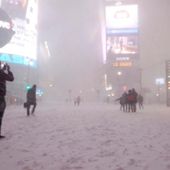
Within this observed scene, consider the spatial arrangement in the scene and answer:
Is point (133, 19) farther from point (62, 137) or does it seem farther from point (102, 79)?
point (62, 137)

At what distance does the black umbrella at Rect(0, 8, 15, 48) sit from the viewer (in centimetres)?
6216

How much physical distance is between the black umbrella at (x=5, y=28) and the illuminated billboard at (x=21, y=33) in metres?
2.26

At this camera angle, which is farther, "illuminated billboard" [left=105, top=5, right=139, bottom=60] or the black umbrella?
"illuminated billboard" [left=105, top=5, right=139, bottom=60]

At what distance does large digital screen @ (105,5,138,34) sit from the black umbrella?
142 ft

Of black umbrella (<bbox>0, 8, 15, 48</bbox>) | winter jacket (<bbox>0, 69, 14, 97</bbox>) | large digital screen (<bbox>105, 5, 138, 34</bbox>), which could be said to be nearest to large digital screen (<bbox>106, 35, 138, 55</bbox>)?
large digital screen (<bbox>105, 5, 138, 34</bbox>)

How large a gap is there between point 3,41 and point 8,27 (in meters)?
4.53

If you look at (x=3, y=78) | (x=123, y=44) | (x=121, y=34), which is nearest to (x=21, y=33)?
(x=121, y=34)

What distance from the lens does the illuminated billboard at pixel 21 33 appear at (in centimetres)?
7081

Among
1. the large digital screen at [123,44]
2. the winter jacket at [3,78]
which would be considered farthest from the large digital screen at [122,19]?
the winter jacket at [3,78]

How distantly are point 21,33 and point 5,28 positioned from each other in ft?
34.4

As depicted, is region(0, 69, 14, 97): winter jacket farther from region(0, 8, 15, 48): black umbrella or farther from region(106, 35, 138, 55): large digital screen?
region(106, 35, 138, 55): large digital screen

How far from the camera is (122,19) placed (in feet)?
331

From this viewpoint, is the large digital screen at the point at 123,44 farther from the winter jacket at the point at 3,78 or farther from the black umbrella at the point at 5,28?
the winter jacket at the point at 3,78

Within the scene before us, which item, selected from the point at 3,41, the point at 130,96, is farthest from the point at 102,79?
the point at 130,96
